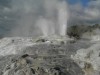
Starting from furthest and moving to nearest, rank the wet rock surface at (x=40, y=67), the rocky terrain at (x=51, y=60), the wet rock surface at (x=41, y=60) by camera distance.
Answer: the rocky terrain at (x=51, y=60)
the wet rock surface at (x=41, y=60)
the wet rock surface at (x=40, y=67)

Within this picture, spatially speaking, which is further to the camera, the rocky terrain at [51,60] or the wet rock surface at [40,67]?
the rocky terrain at [51,60]

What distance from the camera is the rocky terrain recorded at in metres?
17.9

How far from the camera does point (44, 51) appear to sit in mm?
22000

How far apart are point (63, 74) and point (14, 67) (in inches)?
147

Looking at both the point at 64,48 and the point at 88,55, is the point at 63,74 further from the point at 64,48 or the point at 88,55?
the point at 64,48

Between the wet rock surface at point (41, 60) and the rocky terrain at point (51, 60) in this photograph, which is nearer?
the wet rock surface at point (41, 60)

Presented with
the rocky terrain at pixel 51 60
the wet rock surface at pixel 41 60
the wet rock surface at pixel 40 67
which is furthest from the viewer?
the rocky terrain at pixel 51 60

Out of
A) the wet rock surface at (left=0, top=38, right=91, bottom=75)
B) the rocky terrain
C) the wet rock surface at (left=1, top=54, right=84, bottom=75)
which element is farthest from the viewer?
the rocky terrain

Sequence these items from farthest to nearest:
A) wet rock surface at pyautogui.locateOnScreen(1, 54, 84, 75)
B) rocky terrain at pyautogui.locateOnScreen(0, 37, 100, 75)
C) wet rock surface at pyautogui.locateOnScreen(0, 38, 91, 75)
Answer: rocky terrain at pyautogui.locateOnScreen(0, 37, 100, 75) → wet rock surface at pyautogui.locateOnScreen(0, 38, 91, 75) → wet rock surface at pyautogui.locateOnScreen(1, 54, 84, 75)

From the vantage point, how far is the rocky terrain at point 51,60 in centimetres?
1789

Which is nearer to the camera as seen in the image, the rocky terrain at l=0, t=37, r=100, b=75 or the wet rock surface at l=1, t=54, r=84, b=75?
the wet rock surface at l=1, t=54, r=84, b=75

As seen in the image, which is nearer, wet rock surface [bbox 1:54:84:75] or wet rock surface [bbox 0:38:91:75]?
wet rock surface [bbox 1:54:84:75]

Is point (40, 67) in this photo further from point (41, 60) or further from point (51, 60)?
point (51, 60)

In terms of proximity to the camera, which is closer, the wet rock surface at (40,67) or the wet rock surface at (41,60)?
the wet rock surface at (40,67)
